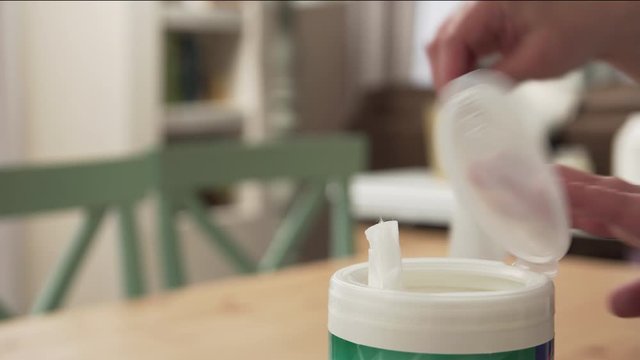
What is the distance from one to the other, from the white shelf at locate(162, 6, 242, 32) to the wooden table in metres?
1.67

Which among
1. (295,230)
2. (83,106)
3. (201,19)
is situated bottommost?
(295,230)

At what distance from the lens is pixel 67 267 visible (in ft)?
4.04

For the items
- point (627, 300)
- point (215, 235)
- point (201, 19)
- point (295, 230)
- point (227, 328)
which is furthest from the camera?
point (201, 19)

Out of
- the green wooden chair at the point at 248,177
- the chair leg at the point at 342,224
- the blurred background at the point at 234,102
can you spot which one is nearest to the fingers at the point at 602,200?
the green wooden chair at the point at 248,177

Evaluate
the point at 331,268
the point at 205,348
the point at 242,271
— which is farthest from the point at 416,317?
the point at 242,271

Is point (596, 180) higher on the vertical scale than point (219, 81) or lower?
higher

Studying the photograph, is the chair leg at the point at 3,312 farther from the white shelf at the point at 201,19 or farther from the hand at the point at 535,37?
the white shelf at the point at 201,19

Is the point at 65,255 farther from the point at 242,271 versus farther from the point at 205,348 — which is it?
the point at 205,348

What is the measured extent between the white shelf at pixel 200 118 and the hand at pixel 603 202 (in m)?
2.21

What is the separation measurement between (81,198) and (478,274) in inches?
32.5

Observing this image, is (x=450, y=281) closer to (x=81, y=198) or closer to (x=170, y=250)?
(x=81, y=198)

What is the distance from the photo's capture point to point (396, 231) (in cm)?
46

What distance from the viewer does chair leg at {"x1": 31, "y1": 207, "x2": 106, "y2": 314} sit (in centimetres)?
120

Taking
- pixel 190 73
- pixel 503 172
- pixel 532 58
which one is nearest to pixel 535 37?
pixel 532 58
